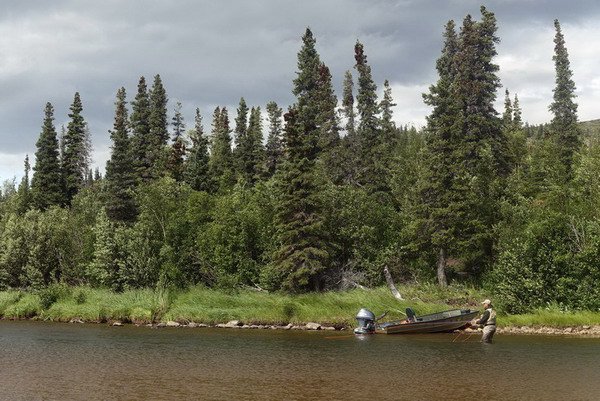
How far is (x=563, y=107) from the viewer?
71.4m

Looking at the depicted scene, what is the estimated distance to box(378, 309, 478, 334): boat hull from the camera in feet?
102

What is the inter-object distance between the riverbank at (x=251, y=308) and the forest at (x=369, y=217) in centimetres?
199

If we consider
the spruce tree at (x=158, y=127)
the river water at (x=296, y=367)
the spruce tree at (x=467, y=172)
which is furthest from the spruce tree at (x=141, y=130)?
the river water at (x=296, y=367)

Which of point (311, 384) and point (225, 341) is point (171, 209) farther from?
point (311, 384)

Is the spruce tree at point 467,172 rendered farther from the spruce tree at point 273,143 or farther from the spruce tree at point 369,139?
the spruce tree at point 273,143

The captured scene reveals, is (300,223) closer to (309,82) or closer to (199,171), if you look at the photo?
(309,82)

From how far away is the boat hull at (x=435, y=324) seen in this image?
3111 centimetres

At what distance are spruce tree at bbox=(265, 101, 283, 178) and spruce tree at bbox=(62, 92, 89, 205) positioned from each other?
114 feet

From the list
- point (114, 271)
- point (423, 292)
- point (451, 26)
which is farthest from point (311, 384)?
point (451, 26)

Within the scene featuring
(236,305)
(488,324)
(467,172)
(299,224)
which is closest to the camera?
(488,324)

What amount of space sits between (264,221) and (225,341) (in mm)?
22714

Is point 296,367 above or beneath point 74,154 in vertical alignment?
beneath

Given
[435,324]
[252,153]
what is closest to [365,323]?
[435,324]

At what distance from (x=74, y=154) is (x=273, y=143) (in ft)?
126
